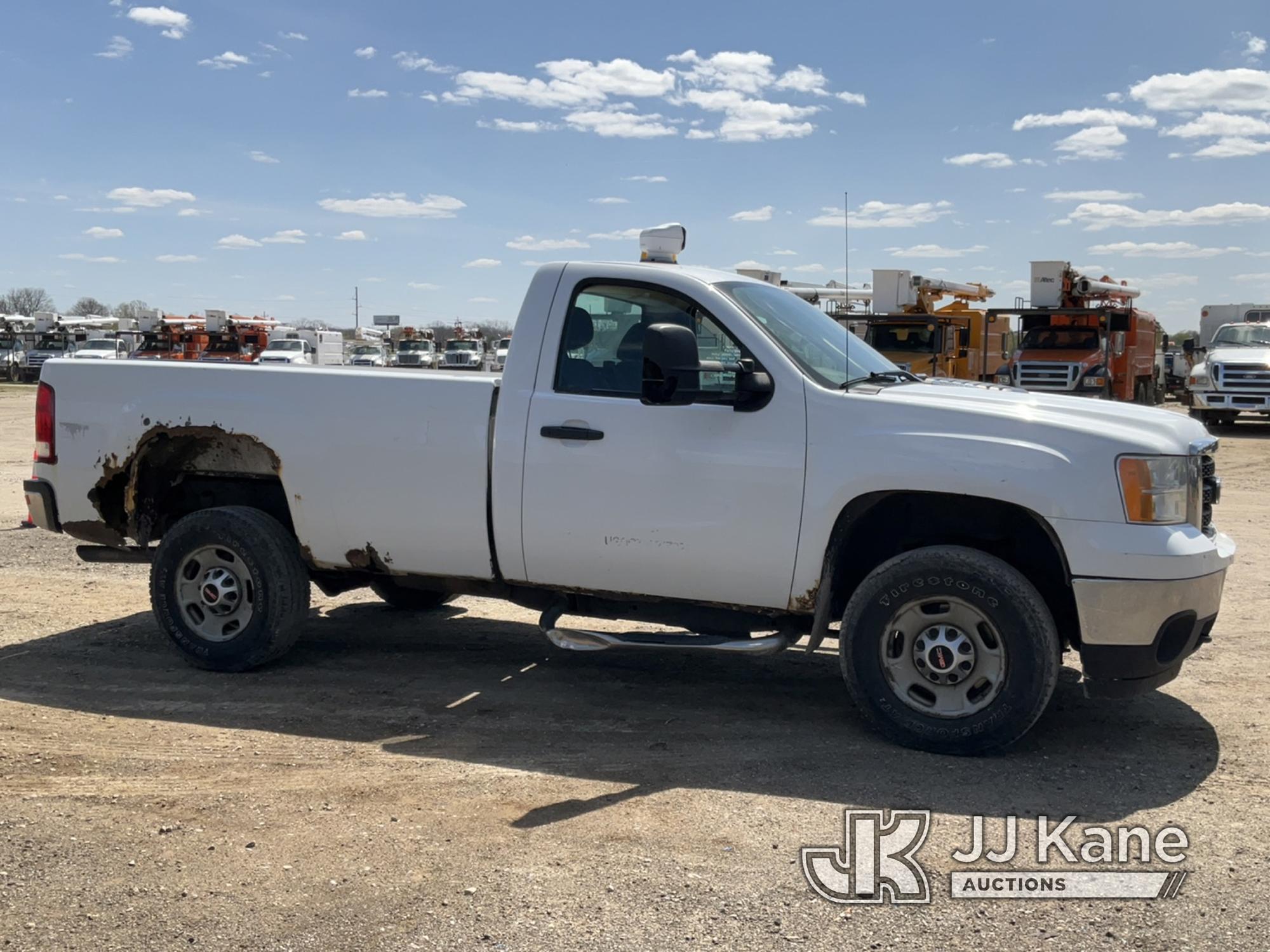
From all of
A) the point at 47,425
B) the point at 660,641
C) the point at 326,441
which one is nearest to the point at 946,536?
the point at 660,641

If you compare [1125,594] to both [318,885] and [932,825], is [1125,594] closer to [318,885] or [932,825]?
[932,825]

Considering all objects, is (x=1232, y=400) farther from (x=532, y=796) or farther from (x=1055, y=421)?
(x=532, y=796)

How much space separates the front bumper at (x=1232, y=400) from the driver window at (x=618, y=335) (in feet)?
71.0

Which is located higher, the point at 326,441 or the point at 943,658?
the point at 326,441

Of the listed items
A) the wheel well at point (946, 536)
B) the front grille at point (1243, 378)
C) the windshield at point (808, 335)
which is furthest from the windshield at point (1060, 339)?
the wheel well at point (946, 536)

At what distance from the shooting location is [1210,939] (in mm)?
3506

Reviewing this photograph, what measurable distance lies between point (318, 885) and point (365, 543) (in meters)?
2.43

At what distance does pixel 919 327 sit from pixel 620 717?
21.1 metres

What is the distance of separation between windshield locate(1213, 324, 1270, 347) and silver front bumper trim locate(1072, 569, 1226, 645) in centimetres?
2423

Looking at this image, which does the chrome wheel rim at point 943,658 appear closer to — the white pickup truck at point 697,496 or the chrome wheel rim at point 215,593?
the white pickup truck at point 697,496

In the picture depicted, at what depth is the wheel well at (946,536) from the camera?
5.11m

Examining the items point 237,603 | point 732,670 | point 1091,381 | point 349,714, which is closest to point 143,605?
point 237,603

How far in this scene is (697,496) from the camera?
17.4ft

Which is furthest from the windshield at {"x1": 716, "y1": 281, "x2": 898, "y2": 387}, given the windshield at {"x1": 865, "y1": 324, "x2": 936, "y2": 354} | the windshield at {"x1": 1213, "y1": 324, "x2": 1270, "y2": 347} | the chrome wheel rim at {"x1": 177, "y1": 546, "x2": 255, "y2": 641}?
the windshield at {"x1": 1213, "y1": 324, "x2": 1270, "y2": 347}
